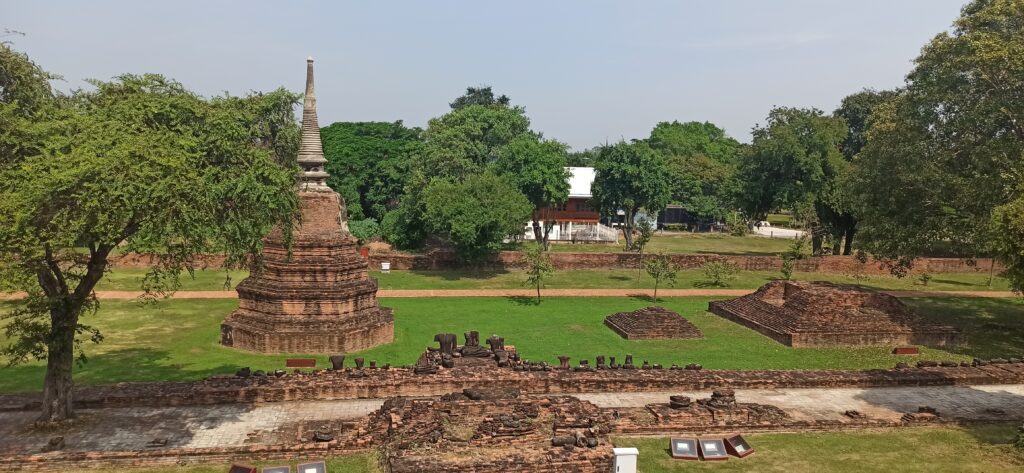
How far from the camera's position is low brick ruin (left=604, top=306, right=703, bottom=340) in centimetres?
2830

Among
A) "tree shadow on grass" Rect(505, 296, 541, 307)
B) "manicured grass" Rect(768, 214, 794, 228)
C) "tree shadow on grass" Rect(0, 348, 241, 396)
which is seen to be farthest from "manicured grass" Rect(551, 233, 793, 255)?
"tree shadow on grass" Rect(0, 348, 241, 396)

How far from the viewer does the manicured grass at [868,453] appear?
1556cm

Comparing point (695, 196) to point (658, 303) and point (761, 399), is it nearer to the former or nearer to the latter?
point (658, 303)

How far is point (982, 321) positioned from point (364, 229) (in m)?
42.4

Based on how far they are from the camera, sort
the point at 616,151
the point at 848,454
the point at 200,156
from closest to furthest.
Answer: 1. the point at 200,156
2. the point at 848,454
3. the point at 616,151

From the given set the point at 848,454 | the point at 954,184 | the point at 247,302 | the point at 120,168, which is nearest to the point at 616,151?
the point at 954,184

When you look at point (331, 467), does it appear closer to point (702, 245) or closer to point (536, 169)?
point (536, 169)

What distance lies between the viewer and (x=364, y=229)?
186 feet

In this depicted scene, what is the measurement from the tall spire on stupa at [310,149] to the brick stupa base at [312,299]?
67 cm

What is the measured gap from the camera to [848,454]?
16.4 m

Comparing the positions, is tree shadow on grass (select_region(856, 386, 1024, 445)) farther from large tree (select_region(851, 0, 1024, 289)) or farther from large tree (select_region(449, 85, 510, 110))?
large tree (select_region(449, 85, 510, 110))

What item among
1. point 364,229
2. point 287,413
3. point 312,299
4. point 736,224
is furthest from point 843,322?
point 736,224

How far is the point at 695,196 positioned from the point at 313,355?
57.7 meters

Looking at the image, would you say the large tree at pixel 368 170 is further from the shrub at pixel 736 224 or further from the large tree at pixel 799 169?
the shrub at pixel 736 224
